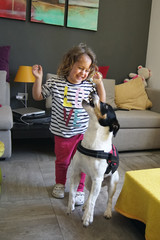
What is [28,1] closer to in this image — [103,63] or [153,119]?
[103,63]

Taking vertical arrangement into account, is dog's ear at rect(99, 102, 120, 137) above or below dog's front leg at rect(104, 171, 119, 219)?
above

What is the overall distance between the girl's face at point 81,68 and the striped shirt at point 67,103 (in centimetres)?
6

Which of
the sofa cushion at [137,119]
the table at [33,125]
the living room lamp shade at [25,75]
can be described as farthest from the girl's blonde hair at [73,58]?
the living room lamp shade at [25,75]

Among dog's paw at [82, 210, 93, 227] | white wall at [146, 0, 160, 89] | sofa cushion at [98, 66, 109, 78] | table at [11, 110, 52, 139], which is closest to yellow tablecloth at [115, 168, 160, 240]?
dog's paw at [82, 210, 93, 227]

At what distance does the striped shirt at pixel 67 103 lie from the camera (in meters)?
1.48

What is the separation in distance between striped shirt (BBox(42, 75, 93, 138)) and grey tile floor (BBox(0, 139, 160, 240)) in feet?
1.53

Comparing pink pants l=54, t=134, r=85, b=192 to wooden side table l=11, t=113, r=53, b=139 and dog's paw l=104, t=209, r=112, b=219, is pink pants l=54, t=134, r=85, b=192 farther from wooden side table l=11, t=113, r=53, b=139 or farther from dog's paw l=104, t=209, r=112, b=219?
wooden side table l=11, t=113, r=53, b=139

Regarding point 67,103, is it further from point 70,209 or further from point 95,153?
point 70,209

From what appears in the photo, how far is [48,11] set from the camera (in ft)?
9.39

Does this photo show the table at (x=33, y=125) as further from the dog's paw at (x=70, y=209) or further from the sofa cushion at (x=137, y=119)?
the dog's paw at (x=70, y=209)

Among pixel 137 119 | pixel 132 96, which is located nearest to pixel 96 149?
pixel 137 119

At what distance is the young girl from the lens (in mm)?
1440

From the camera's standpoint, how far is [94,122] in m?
1.14

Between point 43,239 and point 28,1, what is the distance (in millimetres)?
2651
